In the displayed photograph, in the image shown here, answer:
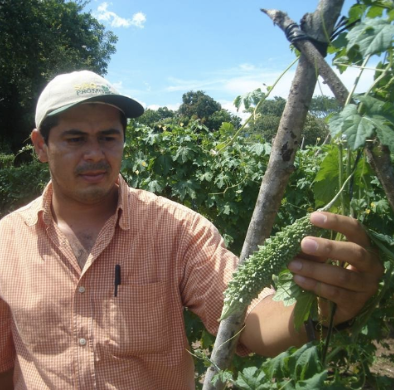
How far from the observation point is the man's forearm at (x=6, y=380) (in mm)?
2383

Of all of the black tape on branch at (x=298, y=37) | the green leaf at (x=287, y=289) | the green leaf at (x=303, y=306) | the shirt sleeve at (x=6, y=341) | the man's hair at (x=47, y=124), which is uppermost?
the black tape on branch at (x=298, y=37)

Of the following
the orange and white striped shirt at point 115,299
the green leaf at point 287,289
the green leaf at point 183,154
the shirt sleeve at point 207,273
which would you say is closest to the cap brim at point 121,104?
the orange and white striped shirt at point 115,299

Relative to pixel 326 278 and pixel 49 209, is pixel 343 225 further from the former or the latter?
pixel 49 209

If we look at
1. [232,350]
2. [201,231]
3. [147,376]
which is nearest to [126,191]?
[201,231]

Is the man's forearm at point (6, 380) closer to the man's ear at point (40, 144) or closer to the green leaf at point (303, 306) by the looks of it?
the man's ear at point (40, 144)

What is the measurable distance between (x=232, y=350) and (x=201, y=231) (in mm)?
737

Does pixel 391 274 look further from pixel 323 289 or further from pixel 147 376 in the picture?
pixel 147 376

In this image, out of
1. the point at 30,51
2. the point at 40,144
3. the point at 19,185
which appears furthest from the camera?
the point at 30,51

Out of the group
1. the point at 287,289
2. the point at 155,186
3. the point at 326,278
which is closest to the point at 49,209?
the point at 287,289

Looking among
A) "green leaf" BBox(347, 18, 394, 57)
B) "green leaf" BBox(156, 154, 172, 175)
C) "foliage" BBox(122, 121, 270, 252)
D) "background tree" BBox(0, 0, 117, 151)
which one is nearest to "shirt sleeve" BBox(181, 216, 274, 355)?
"green leaf" BBox(347, 18, 394, 57)

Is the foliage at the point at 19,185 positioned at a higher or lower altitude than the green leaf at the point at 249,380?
higher

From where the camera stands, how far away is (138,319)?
207 cm

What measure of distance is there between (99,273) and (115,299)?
0.47 ft

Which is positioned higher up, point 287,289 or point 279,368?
point 287,289
